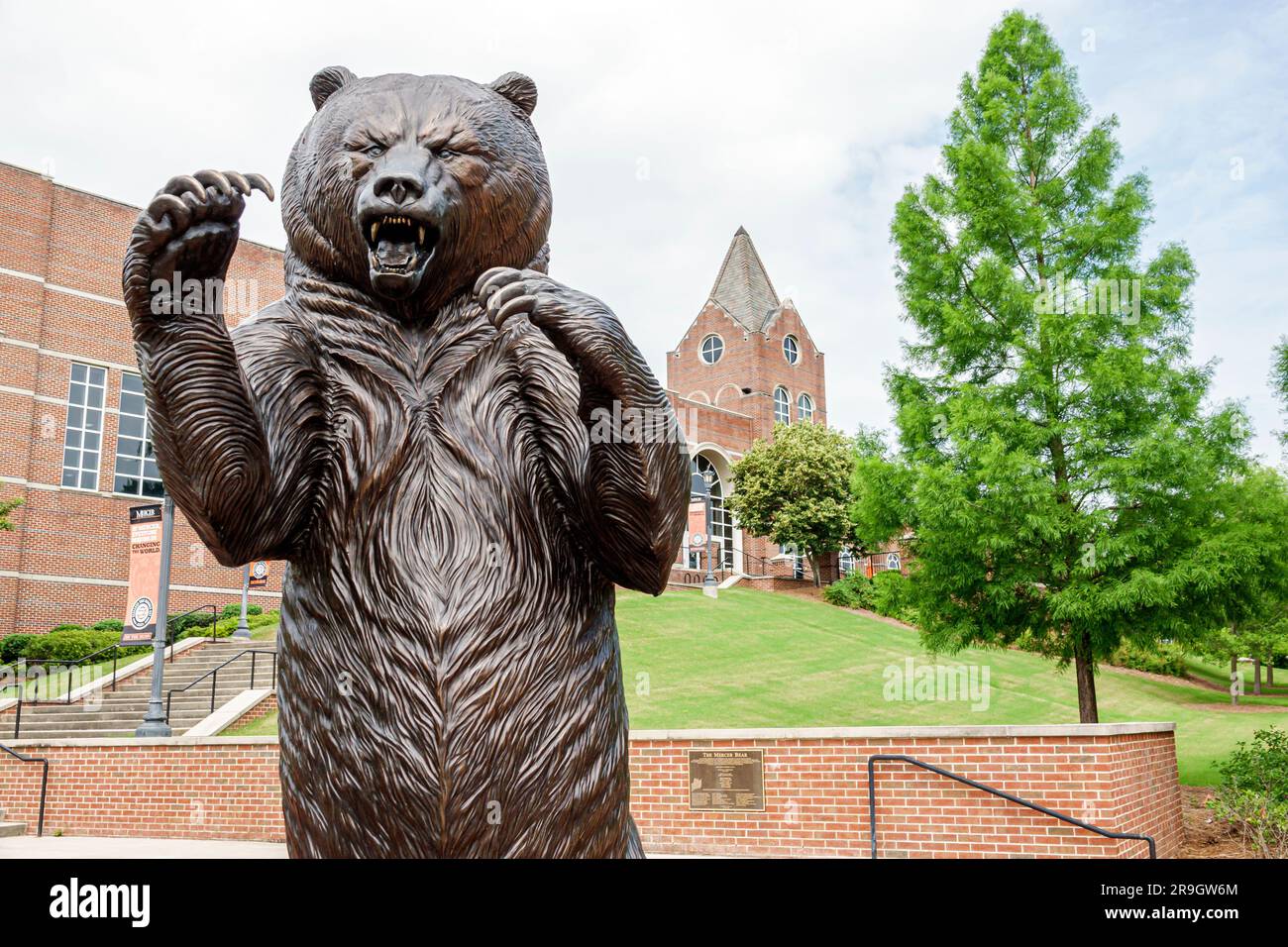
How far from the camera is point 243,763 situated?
→ 11.7 meters

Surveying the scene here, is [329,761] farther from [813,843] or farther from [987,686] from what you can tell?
[987,686]

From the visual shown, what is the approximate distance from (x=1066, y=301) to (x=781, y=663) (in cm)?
1069

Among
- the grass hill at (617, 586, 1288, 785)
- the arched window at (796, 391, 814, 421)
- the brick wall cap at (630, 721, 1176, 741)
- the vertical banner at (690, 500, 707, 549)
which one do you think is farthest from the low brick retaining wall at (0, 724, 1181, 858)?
the arched window at (796, 391, 814, 421)

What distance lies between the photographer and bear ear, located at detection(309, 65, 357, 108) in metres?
2.26

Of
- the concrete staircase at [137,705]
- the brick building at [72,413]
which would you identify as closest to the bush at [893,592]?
the concrete staircase at [137,705]

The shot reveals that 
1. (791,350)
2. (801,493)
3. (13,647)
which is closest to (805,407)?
(791,350)

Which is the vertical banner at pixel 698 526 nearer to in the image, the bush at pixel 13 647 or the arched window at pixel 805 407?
the arched window at pixel 805 407

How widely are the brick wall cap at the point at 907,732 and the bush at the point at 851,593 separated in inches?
878

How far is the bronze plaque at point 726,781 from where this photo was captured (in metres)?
9.77

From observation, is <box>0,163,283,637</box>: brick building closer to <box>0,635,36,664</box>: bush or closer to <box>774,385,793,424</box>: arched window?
<box>0,635,36,664</box>: bush

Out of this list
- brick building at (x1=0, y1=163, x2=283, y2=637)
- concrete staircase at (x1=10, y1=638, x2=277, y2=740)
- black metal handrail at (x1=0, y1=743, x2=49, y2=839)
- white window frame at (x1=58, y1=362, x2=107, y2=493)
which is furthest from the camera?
white window frame at (x1=58, y1=362, x2=107, y2=493)

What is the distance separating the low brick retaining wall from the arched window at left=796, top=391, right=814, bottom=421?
35.8 meters

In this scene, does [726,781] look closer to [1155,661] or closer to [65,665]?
[65,665]
